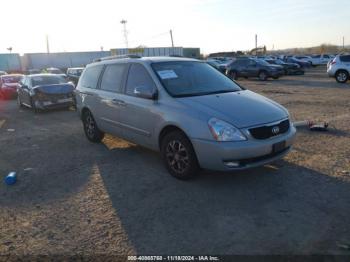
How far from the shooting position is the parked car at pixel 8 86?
21.5 metres

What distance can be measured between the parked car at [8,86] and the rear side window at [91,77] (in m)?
14.9

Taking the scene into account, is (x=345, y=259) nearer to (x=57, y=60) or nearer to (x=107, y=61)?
(x=107, y=61)

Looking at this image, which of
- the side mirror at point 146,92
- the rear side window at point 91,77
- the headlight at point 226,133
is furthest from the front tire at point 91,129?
the headlight at point 226,133

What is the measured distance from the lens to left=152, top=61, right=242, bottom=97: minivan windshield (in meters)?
5.75

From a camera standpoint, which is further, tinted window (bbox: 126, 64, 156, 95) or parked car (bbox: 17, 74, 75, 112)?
parked car (bbox: 17, 74, 75, 112)

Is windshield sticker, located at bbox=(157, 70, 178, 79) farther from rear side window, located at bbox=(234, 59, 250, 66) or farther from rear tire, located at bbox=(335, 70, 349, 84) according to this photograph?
rear side window, located at bbox=(234, 59, 250, 66)

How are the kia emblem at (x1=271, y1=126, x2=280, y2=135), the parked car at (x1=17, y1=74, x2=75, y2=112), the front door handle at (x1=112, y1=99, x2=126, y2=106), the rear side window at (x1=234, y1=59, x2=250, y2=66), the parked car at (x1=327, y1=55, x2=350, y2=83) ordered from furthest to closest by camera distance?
the rear side window at (x1=234, y1=59, x2=250, y2=66) → the parked car at (x1=327, y1=55, x2=350, y2=83) → the parked car at (x1=17, y1=74, x2=75, y2=112) → the front door handle at (x1=112, y1=99, x2=126, y2=106) → the kia emblem at (x1=271, y1=126, x2=280, y2=135)

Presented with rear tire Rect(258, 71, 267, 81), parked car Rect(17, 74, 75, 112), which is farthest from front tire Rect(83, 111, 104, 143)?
rear tire Rect(258, 71, 267, 81)

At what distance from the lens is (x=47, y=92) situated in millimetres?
13992

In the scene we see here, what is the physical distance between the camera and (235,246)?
3658 millimetres

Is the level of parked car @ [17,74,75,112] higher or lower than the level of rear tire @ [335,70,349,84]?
higher

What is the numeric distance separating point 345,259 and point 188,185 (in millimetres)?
2388

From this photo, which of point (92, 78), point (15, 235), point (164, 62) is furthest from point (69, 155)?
point (15, 235)

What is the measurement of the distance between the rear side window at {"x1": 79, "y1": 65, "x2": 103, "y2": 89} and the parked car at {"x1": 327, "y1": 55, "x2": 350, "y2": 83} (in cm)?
1666
